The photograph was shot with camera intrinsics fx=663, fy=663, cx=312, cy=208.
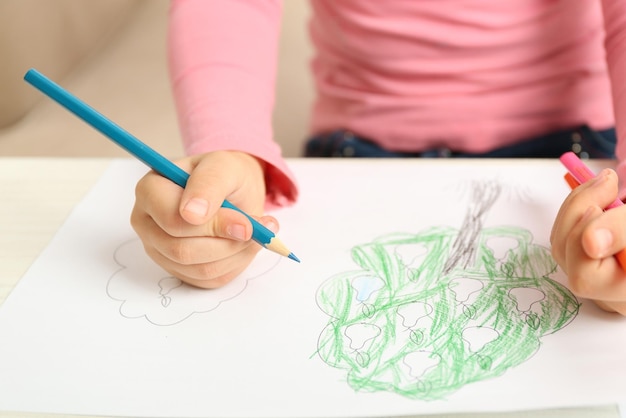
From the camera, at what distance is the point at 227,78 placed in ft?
1.47

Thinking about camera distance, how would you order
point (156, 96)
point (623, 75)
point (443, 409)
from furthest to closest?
point (156, 96), point (623, 75), point (443, 409)

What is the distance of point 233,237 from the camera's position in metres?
0.34

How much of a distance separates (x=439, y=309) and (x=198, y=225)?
0.42 feet

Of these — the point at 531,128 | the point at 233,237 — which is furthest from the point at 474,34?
the point at 233,237

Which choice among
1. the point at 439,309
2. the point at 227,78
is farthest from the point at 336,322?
the point at 227,78

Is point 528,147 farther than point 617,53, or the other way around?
point 528,147

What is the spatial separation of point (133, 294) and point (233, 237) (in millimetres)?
66

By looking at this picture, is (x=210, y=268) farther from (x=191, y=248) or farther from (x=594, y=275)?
(x=594, y=275)

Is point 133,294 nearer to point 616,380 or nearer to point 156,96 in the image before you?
point 616,380

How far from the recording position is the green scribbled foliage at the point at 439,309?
11.7 inches

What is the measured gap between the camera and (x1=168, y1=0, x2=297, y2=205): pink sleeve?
42cm

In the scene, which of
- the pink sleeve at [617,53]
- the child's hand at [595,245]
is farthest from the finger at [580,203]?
the pink sleeve at [617,53]

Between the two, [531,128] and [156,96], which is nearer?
[531,128]

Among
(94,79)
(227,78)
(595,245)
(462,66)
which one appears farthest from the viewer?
(94,79)
